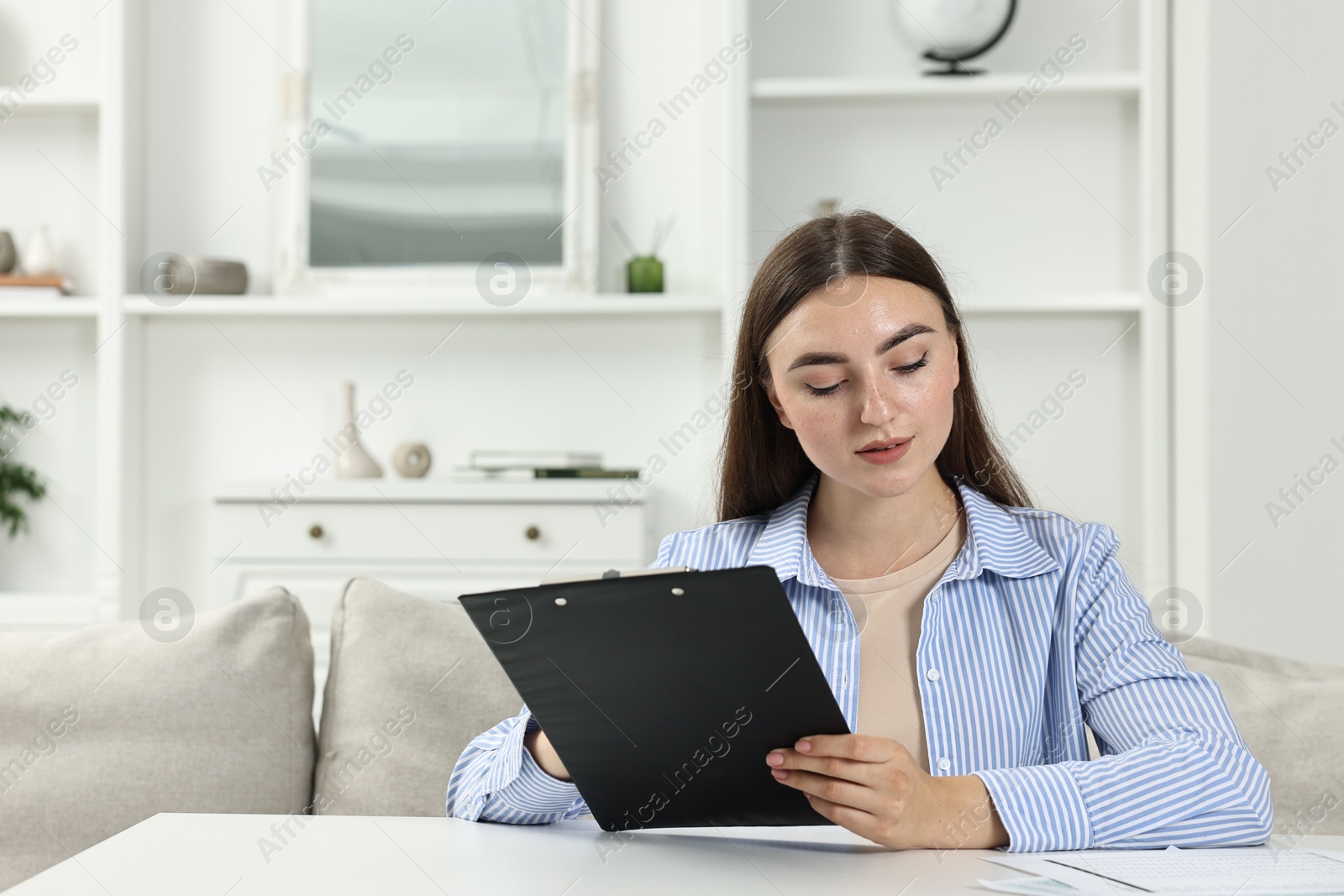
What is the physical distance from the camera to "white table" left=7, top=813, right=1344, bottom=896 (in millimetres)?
842

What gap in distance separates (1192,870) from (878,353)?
1.88 ft

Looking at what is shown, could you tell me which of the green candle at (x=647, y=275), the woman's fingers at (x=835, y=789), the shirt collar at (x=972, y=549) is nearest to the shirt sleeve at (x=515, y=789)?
the woman's fingers at (x=835, y=789)

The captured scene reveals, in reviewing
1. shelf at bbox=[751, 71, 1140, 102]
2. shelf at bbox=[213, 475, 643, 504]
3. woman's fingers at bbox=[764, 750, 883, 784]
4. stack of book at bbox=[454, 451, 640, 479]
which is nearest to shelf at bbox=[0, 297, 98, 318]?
shelf at bbox=[213, 475, 643, 504]

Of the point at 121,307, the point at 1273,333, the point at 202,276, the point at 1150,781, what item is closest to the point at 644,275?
the point at 202,276

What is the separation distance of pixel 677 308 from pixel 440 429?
77 cm

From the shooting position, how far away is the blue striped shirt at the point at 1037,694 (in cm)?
101

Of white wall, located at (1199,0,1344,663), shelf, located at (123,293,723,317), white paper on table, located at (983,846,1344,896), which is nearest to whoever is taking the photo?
white paper on table, located at (983,846,1344,896)

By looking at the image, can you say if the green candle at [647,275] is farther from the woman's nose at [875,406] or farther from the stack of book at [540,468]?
the woman's nose at [875,406]

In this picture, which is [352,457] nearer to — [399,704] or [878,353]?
[399,704]

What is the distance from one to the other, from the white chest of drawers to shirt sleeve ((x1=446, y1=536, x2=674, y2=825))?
167 centimetres

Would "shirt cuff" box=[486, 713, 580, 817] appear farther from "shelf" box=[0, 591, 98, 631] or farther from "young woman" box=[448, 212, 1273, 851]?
"shelf" box=[0, 591, 98, 631]

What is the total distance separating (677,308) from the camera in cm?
294

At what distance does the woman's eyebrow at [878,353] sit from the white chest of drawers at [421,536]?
164 centimetres

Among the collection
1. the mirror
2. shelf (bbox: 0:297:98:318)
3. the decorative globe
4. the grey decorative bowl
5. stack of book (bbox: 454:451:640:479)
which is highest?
the decorative globe
